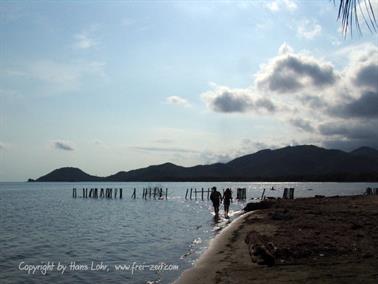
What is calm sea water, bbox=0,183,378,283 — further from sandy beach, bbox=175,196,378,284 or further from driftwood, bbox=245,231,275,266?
driftwood, bbox=245,231,275,266

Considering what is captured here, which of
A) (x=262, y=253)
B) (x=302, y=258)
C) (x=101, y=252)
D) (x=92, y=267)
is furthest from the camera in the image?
(x=101, y=252)

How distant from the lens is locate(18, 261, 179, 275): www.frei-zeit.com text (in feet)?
49.9

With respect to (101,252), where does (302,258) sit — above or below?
above

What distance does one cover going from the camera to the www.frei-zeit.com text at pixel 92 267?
1520cm

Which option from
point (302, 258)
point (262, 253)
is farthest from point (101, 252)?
point (302, 258)

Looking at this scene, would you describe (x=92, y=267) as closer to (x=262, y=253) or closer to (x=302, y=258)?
(x=262, y=253)

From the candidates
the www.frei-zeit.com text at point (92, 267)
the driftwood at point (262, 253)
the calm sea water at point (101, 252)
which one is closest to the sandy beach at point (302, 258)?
the driftwood at point (262, 253)

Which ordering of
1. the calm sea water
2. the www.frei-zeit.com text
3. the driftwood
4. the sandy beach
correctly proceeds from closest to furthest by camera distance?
the sandy beach < the driftwood < the calm sea water < the www.frei-zeit.com text

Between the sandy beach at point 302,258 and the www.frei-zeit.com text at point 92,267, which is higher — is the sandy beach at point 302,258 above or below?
above

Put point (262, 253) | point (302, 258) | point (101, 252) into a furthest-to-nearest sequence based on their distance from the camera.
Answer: point (101, 252) → point (262, 253) → point (302, 258)

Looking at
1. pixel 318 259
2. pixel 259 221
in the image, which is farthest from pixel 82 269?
pixel 259 221

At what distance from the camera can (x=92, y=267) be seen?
15852 mm

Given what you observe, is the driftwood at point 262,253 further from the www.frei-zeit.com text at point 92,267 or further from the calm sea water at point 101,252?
the www.frei-zeit.com text at point 92,267

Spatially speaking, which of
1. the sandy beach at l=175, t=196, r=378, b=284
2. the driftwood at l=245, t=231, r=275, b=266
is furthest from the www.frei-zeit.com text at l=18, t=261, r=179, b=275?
the driftwood at l=245, t=231, r=275, b=266
